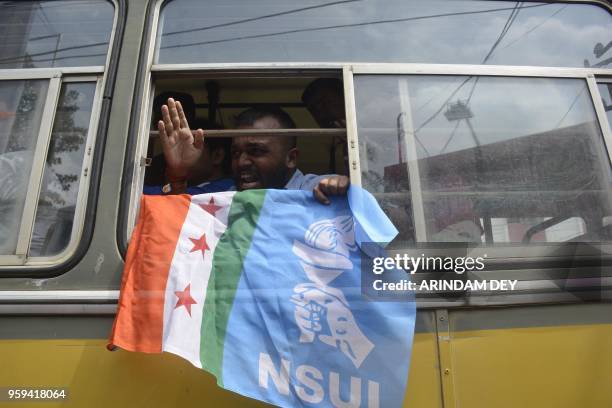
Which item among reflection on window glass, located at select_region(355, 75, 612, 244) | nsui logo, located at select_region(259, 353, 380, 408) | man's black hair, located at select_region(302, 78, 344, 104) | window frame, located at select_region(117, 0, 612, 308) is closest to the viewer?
nsui logo, located at select_region(259, 353, 380, 408)

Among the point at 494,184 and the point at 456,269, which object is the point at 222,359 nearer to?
the point at 456,269

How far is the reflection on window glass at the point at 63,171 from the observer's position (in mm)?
1438

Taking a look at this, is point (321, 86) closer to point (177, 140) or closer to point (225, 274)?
point (177, 140)

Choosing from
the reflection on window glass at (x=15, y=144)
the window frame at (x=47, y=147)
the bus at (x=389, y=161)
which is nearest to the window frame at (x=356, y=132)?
the bus at (x=389, y=161)

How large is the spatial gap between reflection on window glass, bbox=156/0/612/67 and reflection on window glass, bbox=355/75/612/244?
0.13 m

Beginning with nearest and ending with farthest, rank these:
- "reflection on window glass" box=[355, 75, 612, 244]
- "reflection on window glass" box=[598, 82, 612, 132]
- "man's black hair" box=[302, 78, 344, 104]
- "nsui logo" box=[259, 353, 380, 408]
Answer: "nsui logo" box=[259, 353, 380, 408] < "reflection on window glass" box=[355, 75, 612, 244] < "reflection on window glass" box=[598, 82, 612, 132] < "man's black hair" box=[302, 78, 344, 104]

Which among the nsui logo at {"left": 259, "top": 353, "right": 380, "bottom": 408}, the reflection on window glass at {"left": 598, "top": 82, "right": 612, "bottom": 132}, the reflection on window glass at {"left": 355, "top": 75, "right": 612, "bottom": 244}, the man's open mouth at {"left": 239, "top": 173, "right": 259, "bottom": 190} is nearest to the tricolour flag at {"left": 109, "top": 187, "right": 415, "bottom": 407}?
the nsui logo at {"left": 259, "top": 353, "right": 380, "bottom": 408}

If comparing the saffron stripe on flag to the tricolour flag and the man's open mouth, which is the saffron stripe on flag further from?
the man's open mouth

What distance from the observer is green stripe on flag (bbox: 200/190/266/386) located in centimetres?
127

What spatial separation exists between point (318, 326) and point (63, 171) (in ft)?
3.43

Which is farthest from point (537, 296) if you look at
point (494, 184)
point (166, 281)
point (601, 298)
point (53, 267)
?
point (53, 267)

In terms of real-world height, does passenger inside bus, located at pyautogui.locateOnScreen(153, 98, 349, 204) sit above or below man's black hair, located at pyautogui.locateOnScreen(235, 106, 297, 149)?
below

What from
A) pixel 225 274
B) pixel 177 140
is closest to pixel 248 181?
pixel 177 140

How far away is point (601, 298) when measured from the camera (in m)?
1.35
